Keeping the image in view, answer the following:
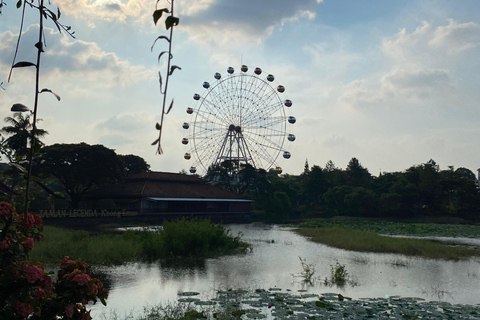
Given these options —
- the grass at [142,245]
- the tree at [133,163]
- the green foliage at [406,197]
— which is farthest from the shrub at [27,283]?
the tree at [133,163]

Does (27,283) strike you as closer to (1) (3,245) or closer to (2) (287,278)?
(1) (3,245)

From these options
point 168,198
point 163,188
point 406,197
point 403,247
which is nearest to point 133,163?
point 163,188

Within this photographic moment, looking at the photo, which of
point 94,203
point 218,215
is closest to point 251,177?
point 218,215

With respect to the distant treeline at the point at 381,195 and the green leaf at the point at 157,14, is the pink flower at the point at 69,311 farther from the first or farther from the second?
the distant treeline at the point at 381,195

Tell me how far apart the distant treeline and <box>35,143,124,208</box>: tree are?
18365 millimetres

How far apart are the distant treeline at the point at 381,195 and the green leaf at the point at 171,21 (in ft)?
177

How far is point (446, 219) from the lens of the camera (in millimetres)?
53688

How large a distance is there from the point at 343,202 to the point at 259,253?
1598 inches

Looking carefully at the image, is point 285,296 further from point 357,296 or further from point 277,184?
point 277,184

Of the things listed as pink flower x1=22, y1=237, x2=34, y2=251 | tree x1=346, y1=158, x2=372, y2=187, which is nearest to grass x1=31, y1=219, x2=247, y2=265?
pink flower x1=22, y1=237, x2=34, y2=251

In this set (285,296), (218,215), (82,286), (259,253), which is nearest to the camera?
(82,286)

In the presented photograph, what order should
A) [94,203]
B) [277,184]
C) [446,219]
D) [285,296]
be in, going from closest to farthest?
[285,296], [94,203], [446,219], [277,184]

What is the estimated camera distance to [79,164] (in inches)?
1626

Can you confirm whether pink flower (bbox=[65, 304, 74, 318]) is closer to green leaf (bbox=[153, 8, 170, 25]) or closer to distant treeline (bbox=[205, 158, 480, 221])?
green leaf (bbox=[153, 8, 170, 25])
